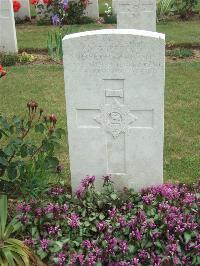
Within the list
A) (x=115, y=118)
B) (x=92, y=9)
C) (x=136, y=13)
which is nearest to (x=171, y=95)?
(x=136, y=13)

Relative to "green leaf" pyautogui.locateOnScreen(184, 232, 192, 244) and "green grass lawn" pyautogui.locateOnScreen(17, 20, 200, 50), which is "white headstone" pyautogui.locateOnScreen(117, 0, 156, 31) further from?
"green leaf" pyautogui.locateOnScreen(184, 232, 192, 244)

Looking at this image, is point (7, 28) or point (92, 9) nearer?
point (7, 28)

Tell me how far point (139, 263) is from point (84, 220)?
56 centimetres

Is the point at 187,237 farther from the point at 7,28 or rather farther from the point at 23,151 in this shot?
the point at 7,28

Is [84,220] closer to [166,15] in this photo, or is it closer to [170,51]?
[170,51]

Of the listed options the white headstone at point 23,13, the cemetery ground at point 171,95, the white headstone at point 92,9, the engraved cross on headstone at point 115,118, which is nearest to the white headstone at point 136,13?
the cemetery ground at point 171,95

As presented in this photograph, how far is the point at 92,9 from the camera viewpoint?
12906mm

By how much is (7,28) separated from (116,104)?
19.8 ft

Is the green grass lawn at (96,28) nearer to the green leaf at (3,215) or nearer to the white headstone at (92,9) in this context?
the white headstone at (92,9)

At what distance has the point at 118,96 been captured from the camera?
12.2 feet

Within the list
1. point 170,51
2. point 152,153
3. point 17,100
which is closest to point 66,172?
point 152,153

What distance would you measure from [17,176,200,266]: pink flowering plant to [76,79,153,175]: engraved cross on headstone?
28 centimetres

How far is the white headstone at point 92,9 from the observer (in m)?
12.9

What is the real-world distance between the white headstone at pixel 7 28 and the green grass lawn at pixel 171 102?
0.73 m
